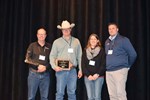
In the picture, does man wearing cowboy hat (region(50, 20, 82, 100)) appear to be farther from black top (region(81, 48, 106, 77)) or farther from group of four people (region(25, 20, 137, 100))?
black top (region(81, 48, 106, 77))

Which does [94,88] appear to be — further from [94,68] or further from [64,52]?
[64,52]

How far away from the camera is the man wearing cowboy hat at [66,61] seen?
463 cm

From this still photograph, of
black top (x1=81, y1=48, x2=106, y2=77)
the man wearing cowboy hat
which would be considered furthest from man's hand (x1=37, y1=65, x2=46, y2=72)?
black top (x1=81, y1=48, x2=106, y2=77)

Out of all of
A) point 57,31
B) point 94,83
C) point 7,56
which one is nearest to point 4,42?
point 7,56

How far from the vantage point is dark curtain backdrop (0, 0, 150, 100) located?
16.7 ft

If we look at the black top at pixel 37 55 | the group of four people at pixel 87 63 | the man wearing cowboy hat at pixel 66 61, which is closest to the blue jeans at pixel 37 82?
the group of four people at pixel 87 63

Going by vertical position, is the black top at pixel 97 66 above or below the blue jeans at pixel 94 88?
above

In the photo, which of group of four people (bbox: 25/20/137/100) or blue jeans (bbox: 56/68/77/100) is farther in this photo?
blue jeans (bbox: 56/68/77/100)

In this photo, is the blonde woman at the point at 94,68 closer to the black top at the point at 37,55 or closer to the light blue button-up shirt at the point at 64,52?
the light blue button-up shirt at the point at 64,52

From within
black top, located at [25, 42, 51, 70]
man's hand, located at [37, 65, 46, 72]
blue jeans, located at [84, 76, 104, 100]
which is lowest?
blue jeans, located at [84, 76, 104, 100]

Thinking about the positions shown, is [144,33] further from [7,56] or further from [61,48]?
[7,56]

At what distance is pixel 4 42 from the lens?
5992 millimetres

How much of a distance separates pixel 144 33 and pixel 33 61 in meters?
2.17

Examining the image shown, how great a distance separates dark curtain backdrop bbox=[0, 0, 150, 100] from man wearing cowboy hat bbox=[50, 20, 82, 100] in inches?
27.4
